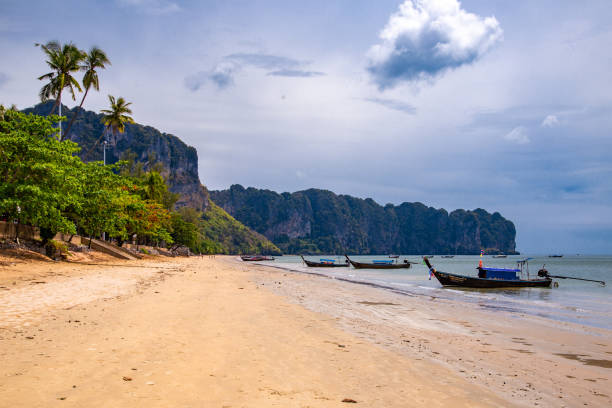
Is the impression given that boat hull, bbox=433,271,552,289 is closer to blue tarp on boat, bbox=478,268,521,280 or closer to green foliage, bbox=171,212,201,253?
blue tarp on boat, bbox=478,268,521,280

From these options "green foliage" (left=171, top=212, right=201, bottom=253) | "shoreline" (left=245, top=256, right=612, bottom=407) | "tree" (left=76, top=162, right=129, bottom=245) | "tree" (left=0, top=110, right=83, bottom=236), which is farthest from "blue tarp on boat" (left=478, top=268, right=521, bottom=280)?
"green foliage" (left=171, top=212, right=201, bottom=253)

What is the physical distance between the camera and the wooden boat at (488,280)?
108 feet

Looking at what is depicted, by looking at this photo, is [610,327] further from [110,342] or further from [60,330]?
[60,330]

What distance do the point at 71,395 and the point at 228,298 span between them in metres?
11.2

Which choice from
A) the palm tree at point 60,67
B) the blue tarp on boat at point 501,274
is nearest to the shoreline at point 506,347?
the blue tarp on boat at point 501,274

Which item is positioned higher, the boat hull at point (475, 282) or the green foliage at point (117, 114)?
the green foliage at point (117, 114)

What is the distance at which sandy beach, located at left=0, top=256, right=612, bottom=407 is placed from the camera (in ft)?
16.1

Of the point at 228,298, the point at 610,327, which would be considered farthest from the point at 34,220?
the point at 610,327

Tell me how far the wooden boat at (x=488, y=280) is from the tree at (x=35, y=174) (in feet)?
92.7

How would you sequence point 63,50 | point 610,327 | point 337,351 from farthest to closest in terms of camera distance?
point 63,50 → point 610,327 → point 337,351

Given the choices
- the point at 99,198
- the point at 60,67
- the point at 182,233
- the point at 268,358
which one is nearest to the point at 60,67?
the point at 60,67

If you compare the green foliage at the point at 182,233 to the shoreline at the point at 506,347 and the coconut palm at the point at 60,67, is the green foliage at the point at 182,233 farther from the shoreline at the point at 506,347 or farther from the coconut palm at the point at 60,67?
the shoreline at the point at 506,347

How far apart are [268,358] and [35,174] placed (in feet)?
80.0

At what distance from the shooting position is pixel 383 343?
28.9ft
